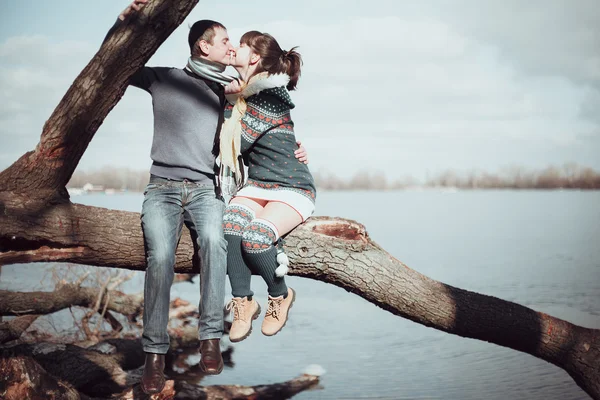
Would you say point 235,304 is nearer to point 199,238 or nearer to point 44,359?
point 199,238

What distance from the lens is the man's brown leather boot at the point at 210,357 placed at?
11.5 ft

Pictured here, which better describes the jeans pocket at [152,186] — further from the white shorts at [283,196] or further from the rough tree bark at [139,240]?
the white shorts at [283,196]

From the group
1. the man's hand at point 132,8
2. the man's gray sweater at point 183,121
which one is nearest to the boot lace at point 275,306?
the man's gray sweater at point 183,121

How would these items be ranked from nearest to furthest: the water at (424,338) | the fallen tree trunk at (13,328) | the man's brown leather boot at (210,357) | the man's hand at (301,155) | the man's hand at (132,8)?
the man's hand at (132,8) < the man's brown leather boot at (210,357) < the man's hand at (301,155) < the fallen tree trunk at (13,328) < the water at (424,338)

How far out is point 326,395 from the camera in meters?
9.36

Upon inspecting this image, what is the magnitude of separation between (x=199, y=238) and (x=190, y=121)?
73 centimetres

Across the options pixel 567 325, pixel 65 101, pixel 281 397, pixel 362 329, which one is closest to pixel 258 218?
pixel 65 101

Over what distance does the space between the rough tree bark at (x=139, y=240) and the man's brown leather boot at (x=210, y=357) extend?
597 millimetres

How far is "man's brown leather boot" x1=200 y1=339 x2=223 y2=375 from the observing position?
3.51 metres

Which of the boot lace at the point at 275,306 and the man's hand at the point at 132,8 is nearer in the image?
the man's hand at the point at 132,8

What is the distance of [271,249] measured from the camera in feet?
12.0

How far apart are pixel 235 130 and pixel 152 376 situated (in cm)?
147

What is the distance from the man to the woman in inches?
4.0

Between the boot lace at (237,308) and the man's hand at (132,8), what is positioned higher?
the man's hand at (132,8)
